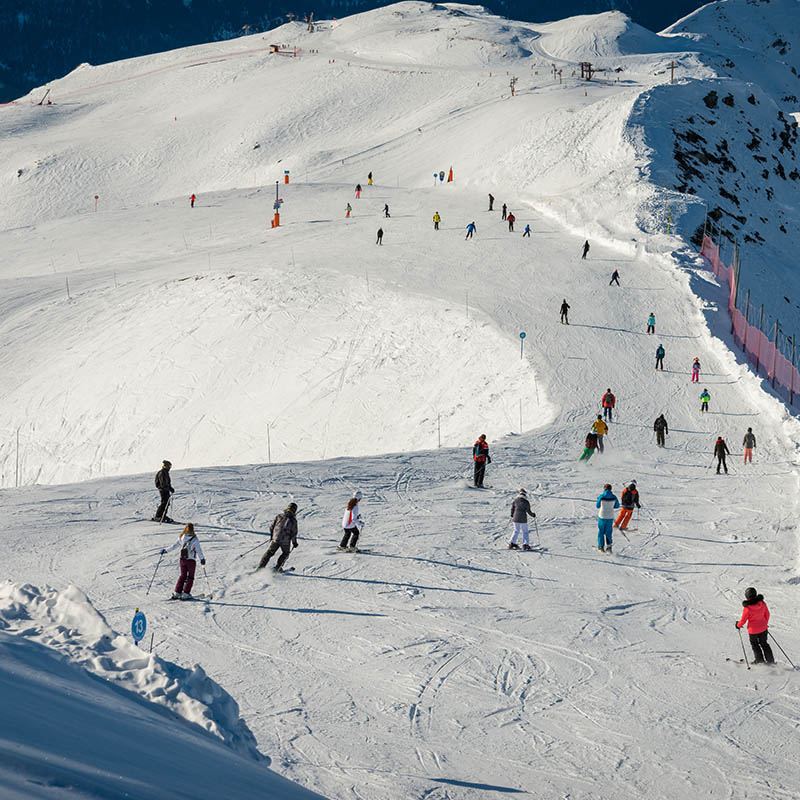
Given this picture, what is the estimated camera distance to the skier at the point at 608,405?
29766 millimetres

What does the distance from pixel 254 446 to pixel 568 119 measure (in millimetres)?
47899

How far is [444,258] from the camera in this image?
49156mm

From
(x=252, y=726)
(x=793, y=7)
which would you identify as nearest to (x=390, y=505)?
(x=252, y=726)

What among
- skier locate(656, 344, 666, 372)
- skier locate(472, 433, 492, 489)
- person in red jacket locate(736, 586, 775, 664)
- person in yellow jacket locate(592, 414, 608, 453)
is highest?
skier locate(656, 344, 666, 372)

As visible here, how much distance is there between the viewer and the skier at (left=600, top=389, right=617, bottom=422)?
97.7 ft

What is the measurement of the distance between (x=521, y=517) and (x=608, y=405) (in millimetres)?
12211

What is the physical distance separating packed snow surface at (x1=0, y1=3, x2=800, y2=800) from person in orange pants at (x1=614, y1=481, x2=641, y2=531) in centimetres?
39

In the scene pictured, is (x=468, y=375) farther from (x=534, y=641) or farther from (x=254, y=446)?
(x=534, y=641)

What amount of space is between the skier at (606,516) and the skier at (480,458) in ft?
14.7

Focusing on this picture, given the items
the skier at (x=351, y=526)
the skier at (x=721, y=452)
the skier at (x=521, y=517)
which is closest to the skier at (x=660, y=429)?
the skier at (x=721, y=452)

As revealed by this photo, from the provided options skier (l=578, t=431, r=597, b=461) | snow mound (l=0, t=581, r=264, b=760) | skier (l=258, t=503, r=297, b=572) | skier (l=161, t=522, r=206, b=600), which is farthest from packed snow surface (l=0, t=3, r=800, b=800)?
snow mound (l=0, t=581, r=264, b=760)

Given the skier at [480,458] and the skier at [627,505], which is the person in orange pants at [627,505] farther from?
the skier at [480,458]

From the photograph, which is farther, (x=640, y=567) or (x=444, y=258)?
(x=444, y=258)

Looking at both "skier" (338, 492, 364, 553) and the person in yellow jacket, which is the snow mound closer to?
"skier" (338, 492, 364, 553)
